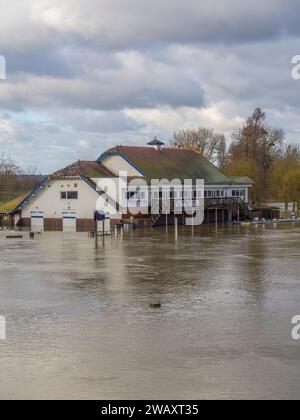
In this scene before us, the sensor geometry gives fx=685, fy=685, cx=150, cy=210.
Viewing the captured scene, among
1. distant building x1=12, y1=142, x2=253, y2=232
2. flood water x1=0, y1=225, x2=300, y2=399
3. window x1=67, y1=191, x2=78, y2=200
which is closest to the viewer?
flood water x1=0, y1=225, x2=300, y2=399

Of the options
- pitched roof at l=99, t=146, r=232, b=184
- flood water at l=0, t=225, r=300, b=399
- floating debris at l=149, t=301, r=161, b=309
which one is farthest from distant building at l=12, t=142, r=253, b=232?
floating debris at l=149, t=301, r=161, b=309

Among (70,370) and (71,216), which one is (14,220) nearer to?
(71,216)

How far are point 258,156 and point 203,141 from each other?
1408cm

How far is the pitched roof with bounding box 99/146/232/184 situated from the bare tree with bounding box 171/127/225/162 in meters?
30.9

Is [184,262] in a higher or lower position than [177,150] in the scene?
lower

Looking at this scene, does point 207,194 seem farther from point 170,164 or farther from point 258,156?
point 258,156

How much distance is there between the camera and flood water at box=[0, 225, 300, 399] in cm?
1381

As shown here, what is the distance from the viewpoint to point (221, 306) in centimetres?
2148

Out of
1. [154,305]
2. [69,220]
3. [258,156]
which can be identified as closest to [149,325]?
[154,305]

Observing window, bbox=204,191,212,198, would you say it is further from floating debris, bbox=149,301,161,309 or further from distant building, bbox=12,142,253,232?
floating debris, bbox=149,301,161,309

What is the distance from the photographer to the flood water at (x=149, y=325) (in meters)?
13.8
